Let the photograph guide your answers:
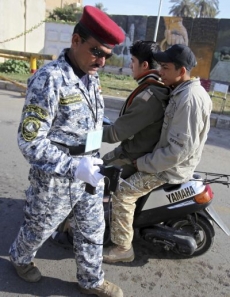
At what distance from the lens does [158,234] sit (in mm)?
2564

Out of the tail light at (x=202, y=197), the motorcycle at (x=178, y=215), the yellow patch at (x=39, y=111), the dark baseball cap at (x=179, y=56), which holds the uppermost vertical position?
the dark baseball cap at (x=179, y=56)

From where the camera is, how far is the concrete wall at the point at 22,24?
14.8 metres

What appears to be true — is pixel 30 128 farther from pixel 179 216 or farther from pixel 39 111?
pixel 179 216

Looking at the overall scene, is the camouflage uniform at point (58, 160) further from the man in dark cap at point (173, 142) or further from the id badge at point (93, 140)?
the man in dark cap at point (173, 142)

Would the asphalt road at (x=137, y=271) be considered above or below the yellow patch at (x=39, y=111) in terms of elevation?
below

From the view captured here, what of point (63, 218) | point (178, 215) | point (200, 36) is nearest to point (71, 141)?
point (63, 218)

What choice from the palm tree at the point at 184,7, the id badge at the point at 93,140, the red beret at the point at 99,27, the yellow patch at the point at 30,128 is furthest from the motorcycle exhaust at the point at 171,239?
the palm tree at the point at 184,7

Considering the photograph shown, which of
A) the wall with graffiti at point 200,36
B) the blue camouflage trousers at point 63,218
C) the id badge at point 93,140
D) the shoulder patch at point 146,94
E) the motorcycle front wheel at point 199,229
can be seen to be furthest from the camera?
the wall with graffiti at point 200,36

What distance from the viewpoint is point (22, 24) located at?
54.2 ft

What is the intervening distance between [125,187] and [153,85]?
2.58 feet

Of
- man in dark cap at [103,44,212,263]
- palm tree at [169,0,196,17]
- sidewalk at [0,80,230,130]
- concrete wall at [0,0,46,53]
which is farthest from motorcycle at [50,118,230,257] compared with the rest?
palm tree at [169,0,196,17]

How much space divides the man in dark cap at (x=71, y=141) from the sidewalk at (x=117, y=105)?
5.94 metres

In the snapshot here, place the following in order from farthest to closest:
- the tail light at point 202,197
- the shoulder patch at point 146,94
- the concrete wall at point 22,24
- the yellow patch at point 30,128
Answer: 1. the concrete wall at point 22,24
2. the tail light at point 202,197
3. the shoulder patch at point 146,94
4. the yellow patch at point 30,128

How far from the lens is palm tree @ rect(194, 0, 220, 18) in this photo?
51.2 metres
